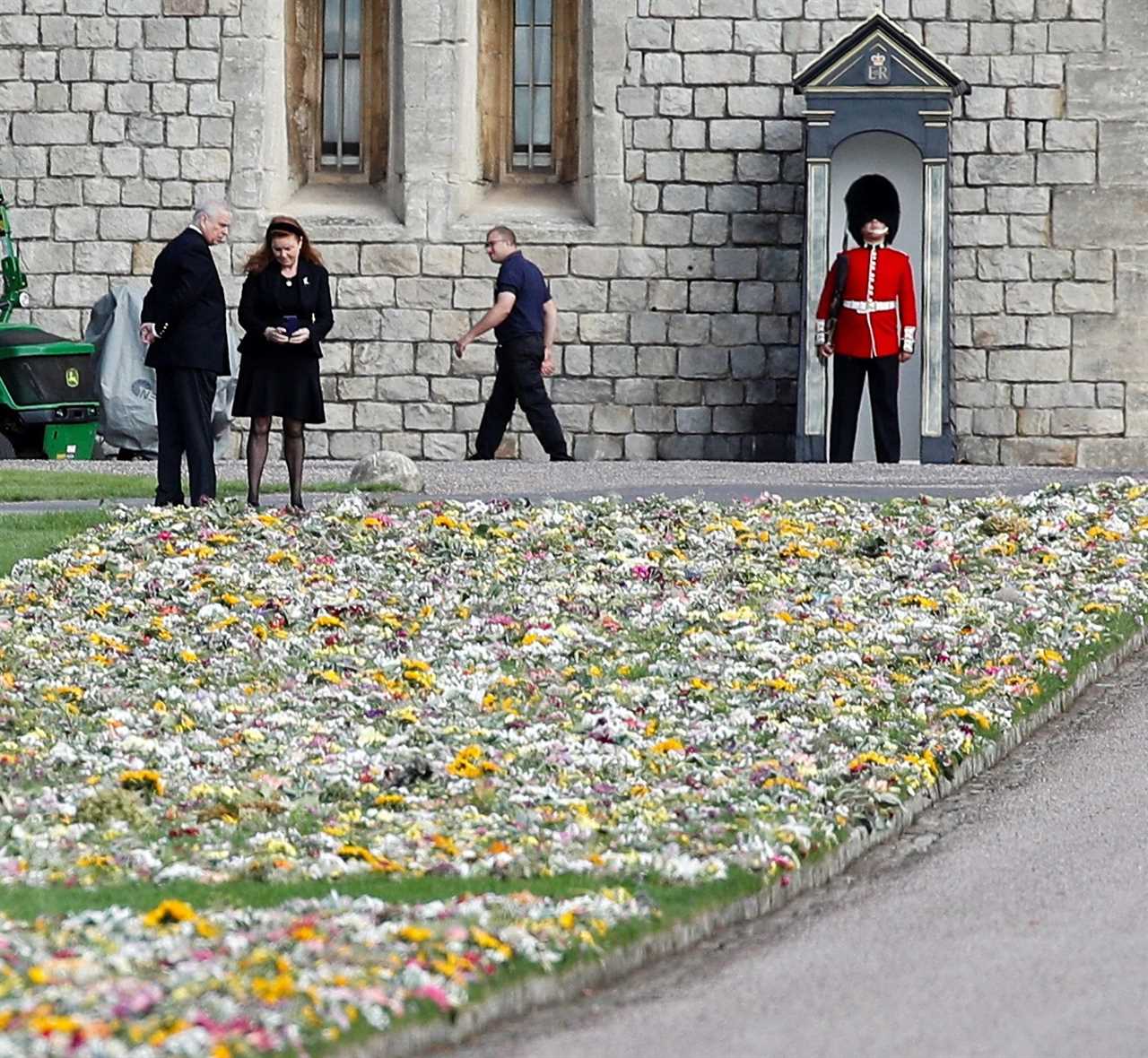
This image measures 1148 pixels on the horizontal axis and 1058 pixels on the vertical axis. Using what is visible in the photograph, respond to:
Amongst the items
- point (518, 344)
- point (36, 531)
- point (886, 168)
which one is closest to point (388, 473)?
point (36, 531)

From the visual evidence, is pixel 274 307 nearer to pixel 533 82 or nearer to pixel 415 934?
pixel 415 934

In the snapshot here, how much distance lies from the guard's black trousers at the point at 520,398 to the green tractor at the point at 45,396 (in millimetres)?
2970

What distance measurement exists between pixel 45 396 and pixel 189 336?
6244 mm

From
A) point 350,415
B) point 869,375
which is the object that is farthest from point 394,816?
point 350,415

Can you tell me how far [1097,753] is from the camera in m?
7.77

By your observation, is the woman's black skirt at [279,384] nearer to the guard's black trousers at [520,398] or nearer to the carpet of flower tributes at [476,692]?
the carpet of flower tributes at [476,692]

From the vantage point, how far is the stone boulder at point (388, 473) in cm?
1512

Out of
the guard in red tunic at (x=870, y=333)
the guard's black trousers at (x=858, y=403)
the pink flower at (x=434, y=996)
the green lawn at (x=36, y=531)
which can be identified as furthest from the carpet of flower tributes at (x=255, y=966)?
the guard in red tunic at (x=870, y=333)

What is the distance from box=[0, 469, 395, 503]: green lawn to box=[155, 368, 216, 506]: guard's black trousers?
114 centimetres

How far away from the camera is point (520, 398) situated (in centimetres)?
1850

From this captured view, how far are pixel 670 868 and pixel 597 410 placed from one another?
14844mm

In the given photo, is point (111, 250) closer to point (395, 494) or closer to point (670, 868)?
point (395, 494)

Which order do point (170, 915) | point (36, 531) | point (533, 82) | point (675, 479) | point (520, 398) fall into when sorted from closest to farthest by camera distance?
point (170, 915), point (36, 531), point (675, 479), point (520, 398), point (533, 82)

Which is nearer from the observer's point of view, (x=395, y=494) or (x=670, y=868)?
(x=670, y=868)
